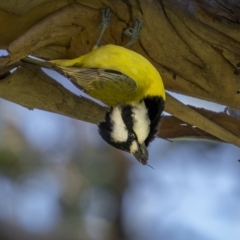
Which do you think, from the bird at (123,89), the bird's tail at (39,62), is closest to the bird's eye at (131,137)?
the bird at (123,89)

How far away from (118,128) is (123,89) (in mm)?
134

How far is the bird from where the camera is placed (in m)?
1.55

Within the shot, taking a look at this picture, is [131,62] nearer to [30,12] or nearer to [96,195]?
[30,12]

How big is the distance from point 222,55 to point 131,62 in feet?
0.83

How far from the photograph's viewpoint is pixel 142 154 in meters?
1.60

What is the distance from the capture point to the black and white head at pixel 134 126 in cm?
159

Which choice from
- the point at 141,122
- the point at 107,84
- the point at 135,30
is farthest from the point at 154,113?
the point at 135,30

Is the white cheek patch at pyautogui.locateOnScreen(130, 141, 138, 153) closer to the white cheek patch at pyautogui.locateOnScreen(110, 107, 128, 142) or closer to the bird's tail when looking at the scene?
the white cheek patch at pyautogui.locateOnScreen(110, 107, 128, 142)

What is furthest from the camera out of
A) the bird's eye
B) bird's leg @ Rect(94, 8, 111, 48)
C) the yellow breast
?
the bird's eye

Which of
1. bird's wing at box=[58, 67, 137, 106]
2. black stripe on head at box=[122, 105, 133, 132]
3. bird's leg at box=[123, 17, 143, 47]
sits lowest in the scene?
black stripe on head at box=[122, 105, 133, 132]

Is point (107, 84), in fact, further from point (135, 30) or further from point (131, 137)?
point (135, 30)

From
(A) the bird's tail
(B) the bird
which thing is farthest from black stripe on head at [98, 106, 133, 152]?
(A) the bird's tail

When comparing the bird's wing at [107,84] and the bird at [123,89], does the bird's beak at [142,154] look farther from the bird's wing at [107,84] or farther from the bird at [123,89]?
the bird's wing at [107,84]

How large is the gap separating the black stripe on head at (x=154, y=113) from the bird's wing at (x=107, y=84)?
11 centimetres
